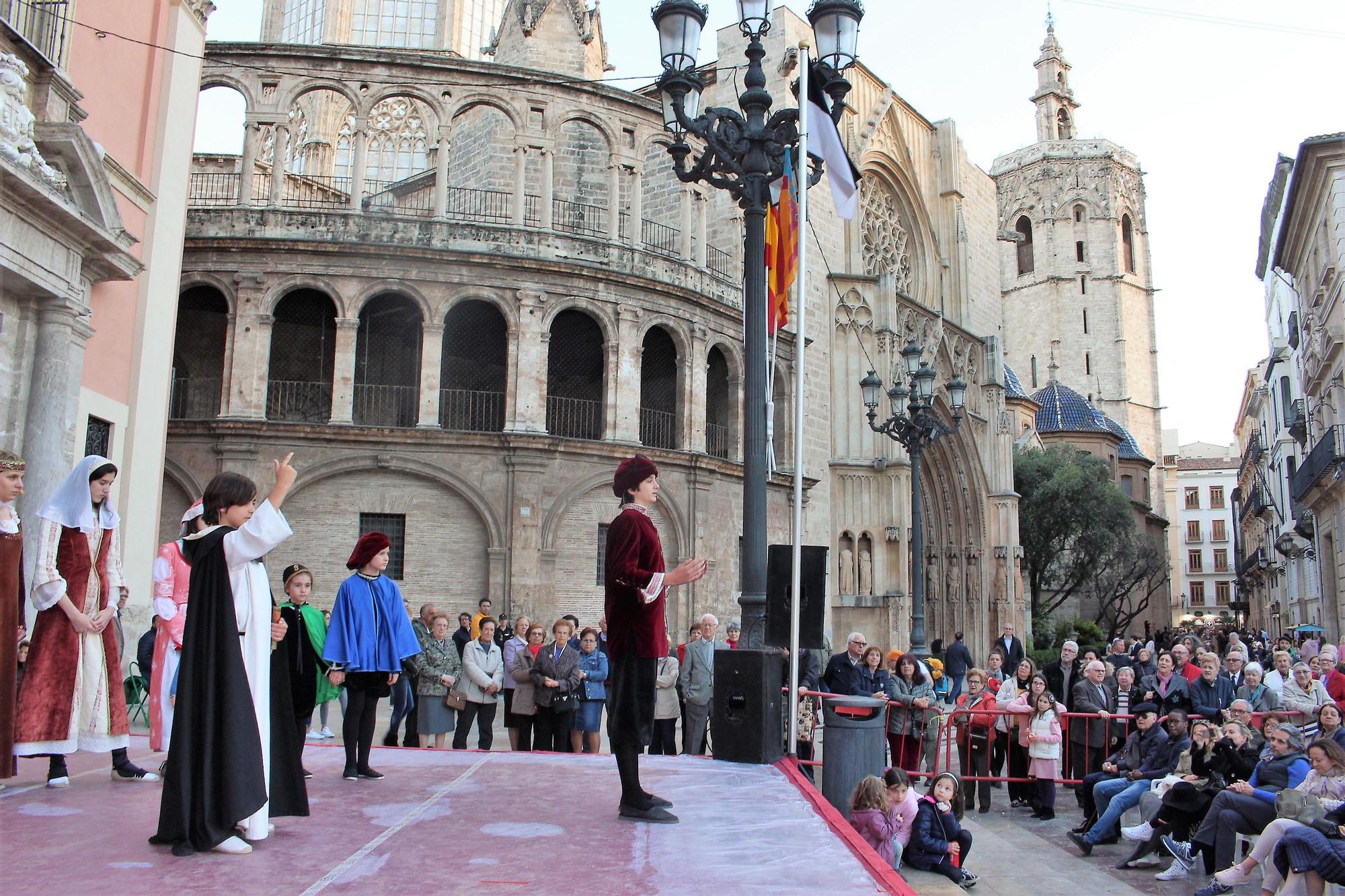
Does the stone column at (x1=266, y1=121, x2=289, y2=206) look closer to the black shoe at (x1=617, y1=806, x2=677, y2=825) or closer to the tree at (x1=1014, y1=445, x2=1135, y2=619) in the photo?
the black shoe at (x1=617, y1=806, x2=677, y2=825)

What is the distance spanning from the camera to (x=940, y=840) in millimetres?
7473

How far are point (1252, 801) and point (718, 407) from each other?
18.2 m

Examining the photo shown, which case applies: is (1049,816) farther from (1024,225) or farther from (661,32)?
(1024,225)

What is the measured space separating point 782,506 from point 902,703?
1361 cm

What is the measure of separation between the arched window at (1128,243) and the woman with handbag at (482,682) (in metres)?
66.2

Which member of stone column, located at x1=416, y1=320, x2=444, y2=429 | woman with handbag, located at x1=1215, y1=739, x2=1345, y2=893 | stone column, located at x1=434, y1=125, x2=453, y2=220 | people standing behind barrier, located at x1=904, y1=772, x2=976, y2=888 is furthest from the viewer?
stone column, located at x1=434, y1=125, x2=453, y2=220

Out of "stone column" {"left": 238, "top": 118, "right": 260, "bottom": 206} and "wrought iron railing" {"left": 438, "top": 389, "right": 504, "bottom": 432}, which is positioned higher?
"stone column" {"left": 238, "top": 118, "right": 260, "bottom": 206}

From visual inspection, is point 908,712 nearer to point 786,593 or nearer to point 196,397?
point 786,593

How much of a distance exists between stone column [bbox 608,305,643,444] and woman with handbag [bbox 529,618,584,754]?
10143mm

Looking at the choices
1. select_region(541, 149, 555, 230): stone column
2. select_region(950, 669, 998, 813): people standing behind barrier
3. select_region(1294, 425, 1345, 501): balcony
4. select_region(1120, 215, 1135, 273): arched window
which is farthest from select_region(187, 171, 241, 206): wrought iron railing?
select_region(1120, 215, 1135, 273): arched window

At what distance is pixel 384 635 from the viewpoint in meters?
6.38

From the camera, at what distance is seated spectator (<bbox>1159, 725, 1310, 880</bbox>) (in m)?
7.61

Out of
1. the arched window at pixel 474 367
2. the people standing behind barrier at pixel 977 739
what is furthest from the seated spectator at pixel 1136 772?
the arched window at pixel 474 367

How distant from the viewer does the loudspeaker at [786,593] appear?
8086 millimetres
